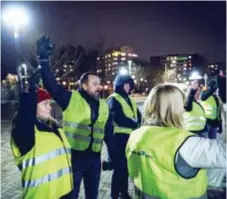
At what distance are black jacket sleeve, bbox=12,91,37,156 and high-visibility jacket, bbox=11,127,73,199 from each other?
0.06 meters

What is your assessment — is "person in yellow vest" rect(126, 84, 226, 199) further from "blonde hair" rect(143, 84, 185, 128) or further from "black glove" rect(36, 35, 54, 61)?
"black glove" rect(36, 35, 54, 61)

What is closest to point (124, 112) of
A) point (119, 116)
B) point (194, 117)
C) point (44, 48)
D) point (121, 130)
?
point (119, 116)

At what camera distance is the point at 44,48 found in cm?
372

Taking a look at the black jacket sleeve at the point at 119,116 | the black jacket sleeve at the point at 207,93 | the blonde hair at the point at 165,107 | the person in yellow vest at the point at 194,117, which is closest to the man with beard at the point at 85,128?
the black jacket sleeve at the point at 119,116

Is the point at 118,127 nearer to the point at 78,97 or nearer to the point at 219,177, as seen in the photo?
the point at 78,97

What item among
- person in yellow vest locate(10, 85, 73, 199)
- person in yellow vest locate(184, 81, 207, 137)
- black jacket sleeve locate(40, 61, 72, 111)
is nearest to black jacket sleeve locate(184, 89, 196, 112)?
person in yellow vest locate(184, 81, 207, 137)

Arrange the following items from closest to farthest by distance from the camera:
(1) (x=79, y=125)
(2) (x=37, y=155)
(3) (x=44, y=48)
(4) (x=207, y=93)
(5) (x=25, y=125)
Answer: (5) (x=25, y=125) < (2) (x=37, y=155) < (3) (x=44, y=48) < (1) (x=79, y=125) < (4) (x=207, y=93)

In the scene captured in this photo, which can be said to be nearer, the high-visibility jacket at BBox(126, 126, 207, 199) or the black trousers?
the high-visibility jacket at BBox(126, 126, 207, 199)

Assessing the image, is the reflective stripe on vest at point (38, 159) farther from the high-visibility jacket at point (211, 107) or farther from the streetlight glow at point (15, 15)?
the streetlight glow at point (15, 15)

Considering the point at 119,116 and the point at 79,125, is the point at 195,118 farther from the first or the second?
the point at 79,125

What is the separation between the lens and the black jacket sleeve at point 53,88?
3812 mm

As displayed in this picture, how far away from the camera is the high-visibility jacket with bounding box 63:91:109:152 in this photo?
13.8ft

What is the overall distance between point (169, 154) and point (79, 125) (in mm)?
2140

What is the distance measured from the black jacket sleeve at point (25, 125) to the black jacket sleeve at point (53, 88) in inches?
41.4
